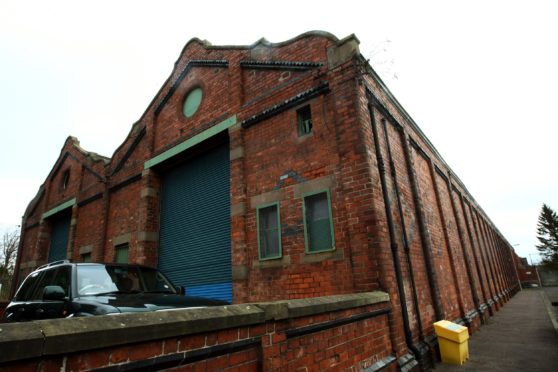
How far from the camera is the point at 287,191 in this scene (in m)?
6.87

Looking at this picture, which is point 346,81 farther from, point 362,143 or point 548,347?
point 548,347

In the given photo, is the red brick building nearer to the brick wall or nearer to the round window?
the round window

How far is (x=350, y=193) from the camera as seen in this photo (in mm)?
5879

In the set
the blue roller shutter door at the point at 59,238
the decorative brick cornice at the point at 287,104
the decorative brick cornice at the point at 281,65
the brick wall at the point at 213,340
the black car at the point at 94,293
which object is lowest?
the brick wall at the point at 213,340

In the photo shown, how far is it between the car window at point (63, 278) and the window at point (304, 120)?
4932 mm

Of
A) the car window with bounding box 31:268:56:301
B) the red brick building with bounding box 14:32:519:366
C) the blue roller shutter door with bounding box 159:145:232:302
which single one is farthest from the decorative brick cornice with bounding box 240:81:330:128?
the car window with bounding box 31:268:56:301

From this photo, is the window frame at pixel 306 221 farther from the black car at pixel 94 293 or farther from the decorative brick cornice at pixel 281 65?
the decorative brick cornice at pixel 281 65

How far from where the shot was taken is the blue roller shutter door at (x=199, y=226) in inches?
327

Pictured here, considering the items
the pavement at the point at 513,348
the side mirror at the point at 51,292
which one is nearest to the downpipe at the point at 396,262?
the pavement at the point at 513,348

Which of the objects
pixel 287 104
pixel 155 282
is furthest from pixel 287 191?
pixel 155 282

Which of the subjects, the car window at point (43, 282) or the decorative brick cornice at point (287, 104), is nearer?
the car window at point (43, 282)

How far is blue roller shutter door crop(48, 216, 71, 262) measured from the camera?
14773mm

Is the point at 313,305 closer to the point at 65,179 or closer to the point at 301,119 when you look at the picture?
the point at 301,119

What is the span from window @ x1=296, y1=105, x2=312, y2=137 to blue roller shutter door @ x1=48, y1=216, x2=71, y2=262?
13125 mm
